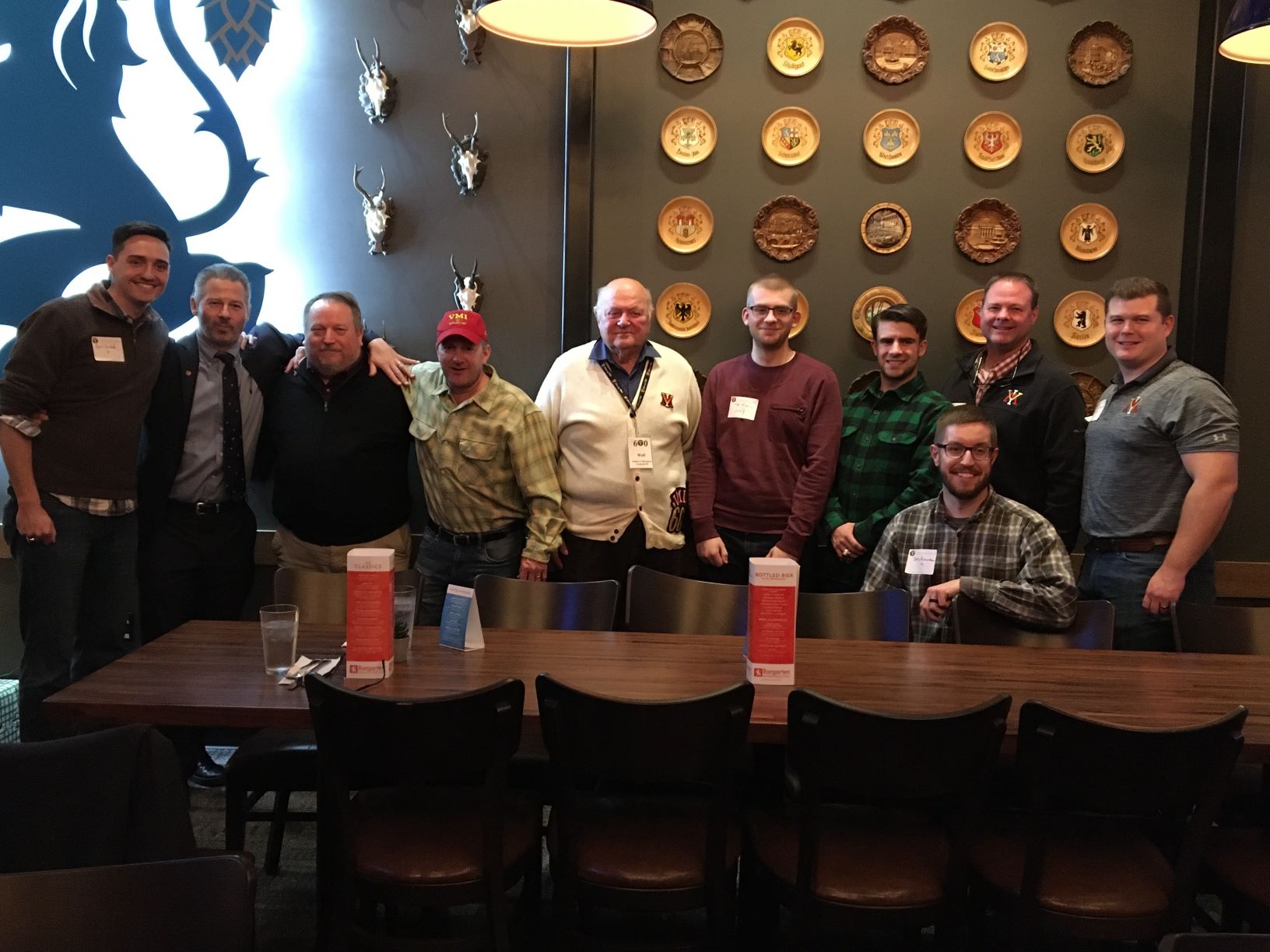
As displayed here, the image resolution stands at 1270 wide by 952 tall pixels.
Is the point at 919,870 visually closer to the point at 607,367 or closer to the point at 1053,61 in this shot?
the point at 607,367

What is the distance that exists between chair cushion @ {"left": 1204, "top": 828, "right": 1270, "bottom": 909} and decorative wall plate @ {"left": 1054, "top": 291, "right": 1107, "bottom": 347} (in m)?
2.27

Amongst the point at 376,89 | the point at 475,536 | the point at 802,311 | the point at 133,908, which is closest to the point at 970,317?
the point at 802,311

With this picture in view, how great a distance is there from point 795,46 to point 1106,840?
3.11 m

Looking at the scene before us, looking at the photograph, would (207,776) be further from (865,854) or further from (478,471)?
(865,854)

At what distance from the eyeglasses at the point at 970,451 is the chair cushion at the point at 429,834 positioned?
1.55 meters

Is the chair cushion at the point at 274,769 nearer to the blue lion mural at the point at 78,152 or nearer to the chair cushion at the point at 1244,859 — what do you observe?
the chair cushion at the point at 1244,859

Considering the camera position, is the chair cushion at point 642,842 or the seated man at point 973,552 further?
the seated man at point 973,552

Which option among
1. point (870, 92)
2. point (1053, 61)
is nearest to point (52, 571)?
point (870, 92)

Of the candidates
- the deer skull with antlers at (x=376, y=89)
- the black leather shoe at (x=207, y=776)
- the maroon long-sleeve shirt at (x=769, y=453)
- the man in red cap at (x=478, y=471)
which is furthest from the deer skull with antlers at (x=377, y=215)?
the black leather shoe at (x=207, y=776)

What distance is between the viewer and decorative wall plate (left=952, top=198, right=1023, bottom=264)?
4004mm

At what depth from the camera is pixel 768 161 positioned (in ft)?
13.3

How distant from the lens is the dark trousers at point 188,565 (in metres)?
3.54

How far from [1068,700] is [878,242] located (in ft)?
7.74

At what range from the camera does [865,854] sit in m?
2.03
